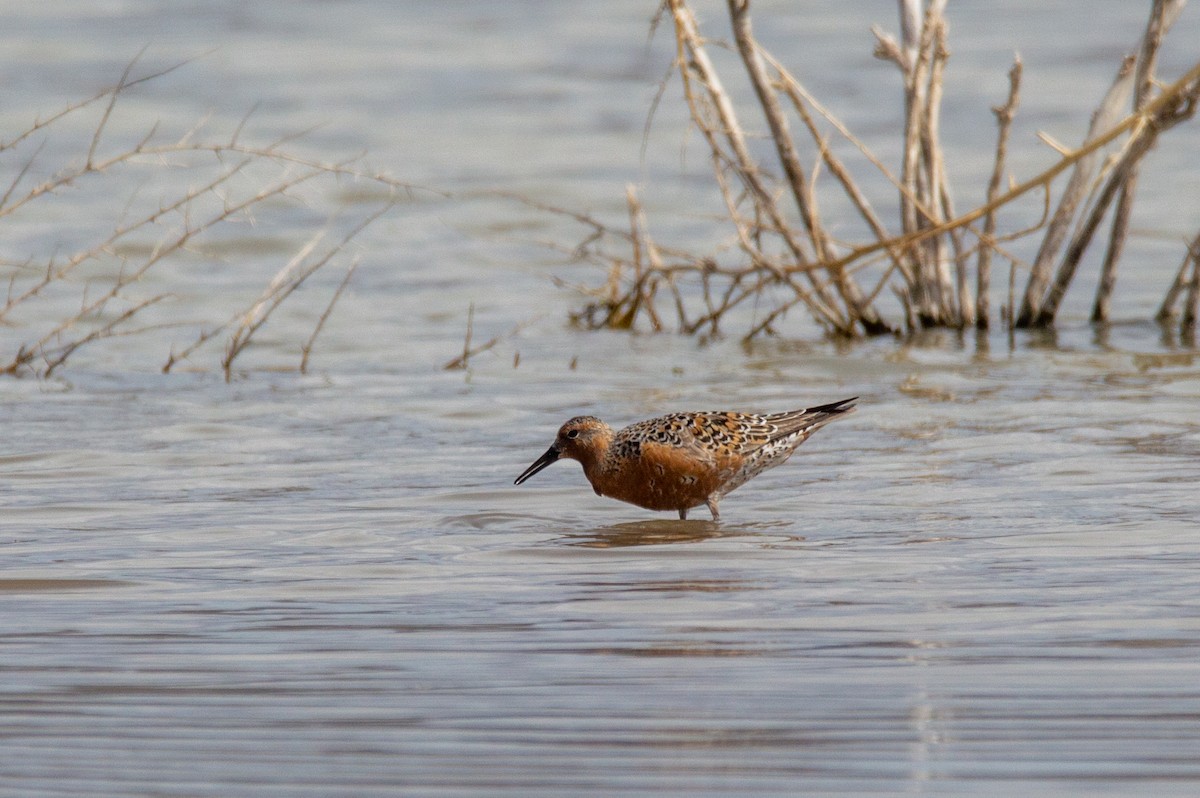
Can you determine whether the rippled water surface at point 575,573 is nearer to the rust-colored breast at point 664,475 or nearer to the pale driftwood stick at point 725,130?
the rust-colored breast at point 664,475

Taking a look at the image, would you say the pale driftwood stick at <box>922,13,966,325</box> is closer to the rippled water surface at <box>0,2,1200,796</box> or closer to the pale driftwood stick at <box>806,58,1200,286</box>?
the rippled water surface at <box>0,2,1200,796</box>

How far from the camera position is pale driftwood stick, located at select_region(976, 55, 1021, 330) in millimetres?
11211

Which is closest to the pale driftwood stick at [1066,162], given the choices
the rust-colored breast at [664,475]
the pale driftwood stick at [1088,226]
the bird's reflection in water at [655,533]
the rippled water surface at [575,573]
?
the rippled water surface at [575,573]

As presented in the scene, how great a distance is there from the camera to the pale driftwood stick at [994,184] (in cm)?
1121

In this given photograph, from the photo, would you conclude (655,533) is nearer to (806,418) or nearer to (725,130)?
(806,418)

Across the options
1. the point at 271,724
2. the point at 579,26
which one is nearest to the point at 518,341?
the point at 271,724

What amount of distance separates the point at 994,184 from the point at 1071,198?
29.8 inches

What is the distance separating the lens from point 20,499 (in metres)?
8.03

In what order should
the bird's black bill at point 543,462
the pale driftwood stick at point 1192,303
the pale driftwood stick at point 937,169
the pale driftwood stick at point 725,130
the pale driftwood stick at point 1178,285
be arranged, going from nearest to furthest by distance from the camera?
the bird's black bill at point 543,462 → the pale driftwood stick at point 725,130 → the pale driftwood stick at point 937,169 → the pale driftwood stick at point 1178,285 → the pale driftwood stick at point 1192,303

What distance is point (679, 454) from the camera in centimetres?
768

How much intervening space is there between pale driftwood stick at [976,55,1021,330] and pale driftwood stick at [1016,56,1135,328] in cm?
33

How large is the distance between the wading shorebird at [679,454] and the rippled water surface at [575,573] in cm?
16

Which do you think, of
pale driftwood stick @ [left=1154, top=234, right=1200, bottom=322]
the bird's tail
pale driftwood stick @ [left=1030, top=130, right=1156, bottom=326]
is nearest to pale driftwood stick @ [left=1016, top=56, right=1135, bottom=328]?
pale driftwood stick @ [left=1030, top=130, right=1156, bottom=326]

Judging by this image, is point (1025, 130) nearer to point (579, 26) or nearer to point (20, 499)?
point (579, 26)
